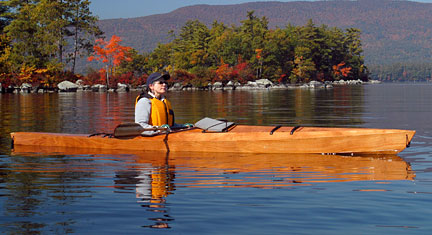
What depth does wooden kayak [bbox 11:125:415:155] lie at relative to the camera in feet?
37.1

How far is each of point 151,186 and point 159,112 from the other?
3.84 meters

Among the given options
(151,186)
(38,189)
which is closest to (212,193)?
(151,186)

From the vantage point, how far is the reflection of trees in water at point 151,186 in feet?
22.7

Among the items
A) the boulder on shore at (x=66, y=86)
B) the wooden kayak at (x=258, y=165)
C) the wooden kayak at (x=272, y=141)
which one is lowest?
the wooden kayak at (x=258, y=165)

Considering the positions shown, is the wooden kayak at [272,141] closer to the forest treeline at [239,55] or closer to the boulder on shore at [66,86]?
the boulder on shore at [66,86]

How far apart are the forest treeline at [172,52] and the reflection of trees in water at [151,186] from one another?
63.7m

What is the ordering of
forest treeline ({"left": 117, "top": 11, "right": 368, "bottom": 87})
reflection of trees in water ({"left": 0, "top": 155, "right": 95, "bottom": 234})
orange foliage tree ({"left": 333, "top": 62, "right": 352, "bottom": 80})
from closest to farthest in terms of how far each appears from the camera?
reflection of trees in water ({"left": 0, "top": 155, "right": 95, "bottom": 234})
forest treeline ({"left": 117, "top": 11, "right": 368, "bottom": 87})
orange foliage tree ({"left": 333, "top": 62, "right": 352, "bottom": 80})

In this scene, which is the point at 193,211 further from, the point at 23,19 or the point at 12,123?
the point at 23,19

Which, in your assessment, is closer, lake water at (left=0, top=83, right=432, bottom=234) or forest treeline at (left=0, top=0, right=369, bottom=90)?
lake water at (left=0, top=83, right=432, bottom=234)

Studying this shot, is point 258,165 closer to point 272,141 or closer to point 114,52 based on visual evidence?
point 272,141

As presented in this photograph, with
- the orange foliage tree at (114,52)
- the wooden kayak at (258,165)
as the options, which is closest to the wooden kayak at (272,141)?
the wooden kayak at (258,165)

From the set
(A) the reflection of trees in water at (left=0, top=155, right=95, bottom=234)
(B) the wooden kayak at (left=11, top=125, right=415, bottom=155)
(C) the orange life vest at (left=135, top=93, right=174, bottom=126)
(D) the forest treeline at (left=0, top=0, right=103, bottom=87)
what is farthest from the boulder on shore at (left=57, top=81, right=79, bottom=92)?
(C) the orange life vest at (left=135, top=93, right=174, bottom=126)

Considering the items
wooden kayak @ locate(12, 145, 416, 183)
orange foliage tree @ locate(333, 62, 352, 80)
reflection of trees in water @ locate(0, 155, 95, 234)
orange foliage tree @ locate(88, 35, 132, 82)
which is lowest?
reflection of trees in water @ locate(0, 155, 95, 234)

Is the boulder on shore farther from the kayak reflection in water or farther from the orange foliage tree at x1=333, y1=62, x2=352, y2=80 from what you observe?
the orange foliage tree at x1=333, y1=62, x2=352, y2=80
